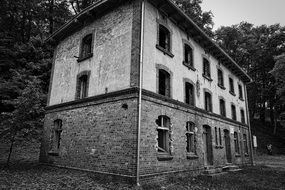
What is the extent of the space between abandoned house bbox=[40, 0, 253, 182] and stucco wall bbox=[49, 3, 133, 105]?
5 cm

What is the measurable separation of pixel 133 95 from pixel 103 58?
331cm

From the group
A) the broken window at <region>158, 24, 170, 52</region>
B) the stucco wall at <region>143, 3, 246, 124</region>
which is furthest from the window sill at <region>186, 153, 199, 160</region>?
the broken window at <region>158, 24, 170, 52</region>

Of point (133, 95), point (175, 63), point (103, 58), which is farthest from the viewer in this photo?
point (175, 63)

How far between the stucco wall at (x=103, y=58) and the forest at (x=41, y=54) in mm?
1772

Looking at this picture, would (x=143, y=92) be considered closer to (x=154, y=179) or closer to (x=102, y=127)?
(x=102, y=127)

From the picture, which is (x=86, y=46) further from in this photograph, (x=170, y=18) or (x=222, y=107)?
(x=222, y=107)

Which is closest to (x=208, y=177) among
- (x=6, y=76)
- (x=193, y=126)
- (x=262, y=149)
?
(x=193, y=126)

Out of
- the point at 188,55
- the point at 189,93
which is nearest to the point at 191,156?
the point at 189,93

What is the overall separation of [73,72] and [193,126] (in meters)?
7.96

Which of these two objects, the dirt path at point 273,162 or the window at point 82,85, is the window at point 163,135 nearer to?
the window at point 82,85

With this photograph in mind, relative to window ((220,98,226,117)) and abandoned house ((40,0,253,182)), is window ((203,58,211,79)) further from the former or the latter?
window ((220,98,226,117))

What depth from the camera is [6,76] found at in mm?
19953

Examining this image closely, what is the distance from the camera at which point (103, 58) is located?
1088 cm

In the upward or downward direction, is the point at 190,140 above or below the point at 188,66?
below
